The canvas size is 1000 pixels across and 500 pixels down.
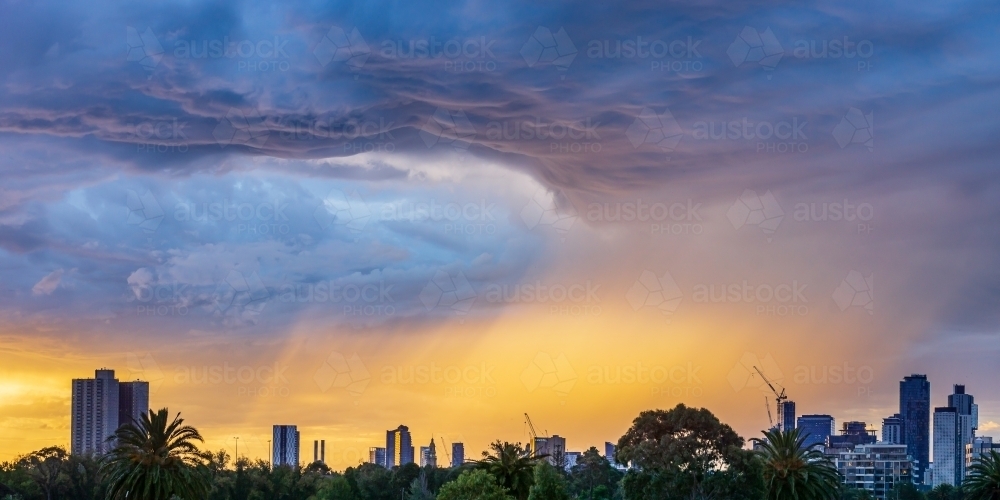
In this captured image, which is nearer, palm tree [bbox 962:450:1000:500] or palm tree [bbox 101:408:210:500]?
palm tree [bbox 101:408:210:500]

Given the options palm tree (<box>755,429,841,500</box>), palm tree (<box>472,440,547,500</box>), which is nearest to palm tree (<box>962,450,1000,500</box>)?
palm tree (<box>755,429,841,500</box>)

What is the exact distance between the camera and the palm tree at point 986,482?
91.6 m

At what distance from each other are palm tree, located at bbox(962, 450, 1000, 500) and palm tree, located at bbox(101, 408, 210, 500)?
62504 mm

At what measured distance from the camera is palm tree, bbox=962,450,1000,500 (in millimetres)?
91625

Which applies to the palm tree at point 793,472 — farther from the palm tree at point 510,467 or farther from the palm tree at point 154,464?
the palm tree at point 154,464

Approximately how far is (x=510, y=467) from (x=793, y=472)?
22293 millimetres

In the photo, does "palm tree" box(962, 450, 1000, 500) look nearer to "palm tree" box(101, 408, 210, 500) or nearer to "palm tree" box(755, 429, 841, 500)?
"palm tree" box(755, 429, 841, 500)

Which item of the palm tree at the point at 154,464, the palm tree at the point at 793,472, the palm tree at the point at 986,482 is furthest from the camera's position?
the palm tree at the point at 986,482

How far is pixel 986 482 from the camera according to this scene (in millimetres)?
91750

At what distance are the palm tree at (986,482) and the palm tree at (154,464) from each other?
62504mm

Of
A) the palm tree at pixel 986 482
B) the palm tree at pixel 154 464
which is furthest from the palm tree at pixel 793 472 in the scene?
the palm tree at pixel 154 464

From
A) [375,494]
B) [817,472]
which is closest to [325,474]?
[375,494]

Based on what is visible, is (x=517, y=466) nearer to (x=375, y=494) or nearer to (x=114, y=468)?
(x=114, y=468)

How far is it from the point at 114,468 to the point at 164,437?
3689 mm
